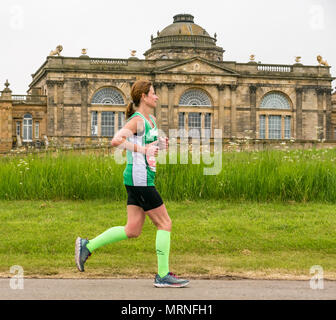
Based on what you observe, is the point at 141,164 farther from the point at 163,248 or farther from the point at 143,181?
the point at 163,248

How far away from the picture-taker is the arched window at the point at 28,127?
51234mm

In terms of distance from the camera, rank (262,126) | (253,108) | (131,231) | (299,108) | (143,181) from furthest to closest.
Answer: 1. (299,108)
2. (262,126)
3. (253,108)
4. (131,231)
5. (143,181)

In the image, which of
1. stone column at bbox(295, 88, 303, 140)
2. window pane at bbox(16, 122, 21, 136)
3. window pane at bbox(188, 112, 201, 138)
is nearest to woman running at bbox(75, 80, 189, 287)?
window pane at bbox(188, 112, 201, 138)

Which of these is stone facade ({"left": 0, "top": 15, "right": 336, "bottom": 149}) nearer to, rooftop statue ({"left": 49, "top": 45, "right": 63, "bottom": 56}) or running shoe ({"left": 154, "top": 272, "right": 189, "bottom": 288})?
rooftop statue ({"left": 49, "top": 45, "right": 63, "bottom": 56})

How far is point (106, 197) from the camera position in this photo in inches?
527

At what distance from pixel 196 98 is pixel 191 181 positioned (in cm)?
3992

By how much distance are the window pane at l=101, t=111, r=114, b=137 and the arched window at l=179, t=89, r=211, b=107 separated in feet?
21.8

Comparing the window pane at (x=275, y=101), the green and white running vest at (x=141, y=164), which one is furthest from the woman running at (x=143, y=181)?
the window pane at (x=275, y=101)

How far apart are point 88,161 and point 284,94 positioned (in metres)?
41.6

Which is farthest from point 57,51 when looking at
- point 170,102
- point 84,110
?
point 170,102

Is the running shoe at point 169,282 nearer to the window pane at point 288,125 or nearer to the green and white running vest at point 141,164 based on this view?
the green and white running vest at point 141,164

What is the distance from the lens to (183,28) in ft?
199

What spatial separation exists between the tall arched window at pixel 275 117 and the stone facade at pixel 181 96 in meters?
0.09

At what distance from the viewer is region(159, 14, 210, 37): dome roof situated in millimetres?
60219
